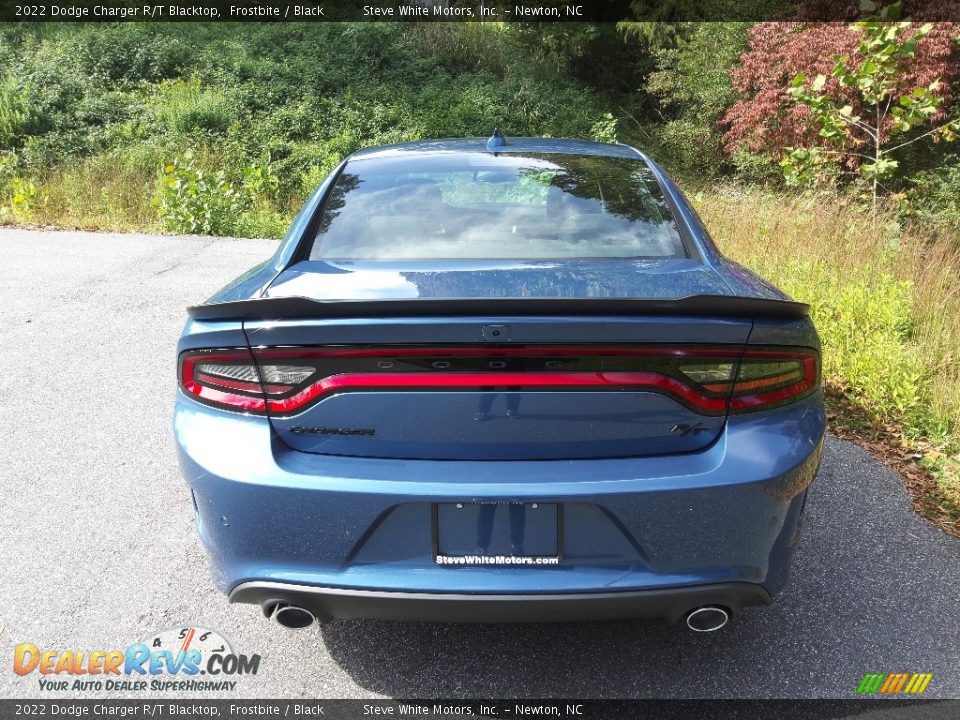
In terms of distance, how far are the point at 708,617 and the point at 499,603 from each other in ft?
1.97

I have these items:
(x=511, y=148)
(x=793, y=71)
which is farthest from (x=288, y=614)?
(x=793, y=71)

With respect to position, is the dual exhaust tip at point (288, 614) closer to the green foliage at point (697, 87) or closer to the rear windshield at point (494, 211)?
the rear windshield at point (494, 211)

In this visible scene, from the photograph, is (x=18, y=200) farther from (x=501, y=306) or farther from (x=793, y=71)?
(x=793, y=71)

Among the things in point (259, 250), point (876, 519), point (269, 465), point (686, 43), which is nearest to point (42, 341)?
point (259, 250)

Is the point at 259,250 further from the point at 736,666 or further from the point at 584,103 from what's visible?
the point at 584,103

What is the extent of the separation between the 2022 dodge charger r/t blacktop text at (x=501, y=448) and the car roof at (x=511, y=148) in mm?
1435

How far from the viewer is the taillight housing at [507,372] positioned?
1872 millimetres

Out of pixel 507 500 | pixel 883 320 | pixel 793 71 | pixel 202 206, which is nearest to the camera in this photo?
pixel 507 500

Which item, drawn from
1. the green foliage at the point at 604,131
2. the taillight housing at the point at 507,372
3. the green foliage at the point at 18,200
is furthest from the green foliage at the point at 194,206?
the green foliage at the point at 604,131

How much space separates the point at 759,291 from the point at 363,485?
1.31 metres

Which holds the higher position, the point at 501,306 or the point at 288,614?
the point at 501,306

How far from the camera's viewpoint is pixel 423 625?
2.63m

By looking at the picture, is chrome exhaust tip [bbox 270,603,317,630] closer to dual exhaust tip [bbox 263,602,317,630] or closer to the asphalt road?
dual exhaust tip [bbox 263,602,317,630]

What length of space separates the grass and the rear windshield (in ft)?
6.74
